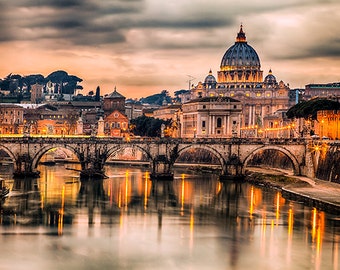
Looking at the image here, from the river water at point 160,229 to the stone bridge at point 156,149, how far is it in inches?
282

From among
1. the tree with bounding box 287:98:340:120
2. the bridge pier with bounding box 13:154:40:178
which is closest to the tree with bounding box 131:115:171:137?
the tree with bounding box 287:98:340:120

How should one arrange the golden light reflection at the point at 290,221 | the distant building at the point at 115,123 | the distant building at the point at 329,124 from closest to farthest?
the golden light reflection at the point at 290,221
the distant building at the point at 329,124
the distant building at the point at 115,123

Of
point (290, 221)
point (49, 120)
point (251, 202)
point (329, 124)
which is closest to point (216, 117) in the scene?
point (49, 120)

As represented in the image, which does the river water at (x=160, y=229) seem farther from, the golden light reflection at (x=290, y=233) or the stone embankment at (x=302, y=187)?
the stone embankment at (x=302, y=187)

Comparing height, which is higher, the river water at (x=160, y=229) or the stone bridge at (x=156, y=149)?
the stone bridge at (x=156, y=149)

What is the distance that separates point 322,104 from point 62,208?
4853 cm

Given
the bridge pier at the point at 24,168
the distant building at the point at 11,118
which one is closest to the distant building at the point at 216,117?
the distant building at the point at 11,118

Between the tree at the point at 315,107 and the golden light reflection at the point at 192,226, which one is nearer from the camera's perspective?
the golden light reflection at the point at 192,226

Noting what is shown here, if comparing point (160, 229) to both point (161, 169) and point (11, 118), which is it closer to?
point (161, 169)

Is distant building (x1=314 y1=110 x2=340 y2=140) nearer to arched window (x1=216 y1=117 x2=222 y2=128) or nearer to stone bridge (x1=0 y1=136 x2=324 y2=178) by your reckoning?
stone bridge (x1=0 y1=136 x2=324 y2=178)

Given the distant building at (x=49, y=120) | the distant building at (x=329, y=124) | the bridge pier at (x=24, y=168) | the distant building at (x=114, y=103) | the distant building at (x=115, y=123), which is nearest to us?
the bridge pier at (x=24, y=168)

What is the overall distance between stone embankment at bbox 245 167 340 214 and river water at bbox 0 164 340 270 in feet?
3.76

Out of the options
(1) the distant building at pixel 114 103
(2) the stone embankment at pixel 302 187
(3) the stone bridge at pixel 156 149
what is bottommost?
(2) the stone embankment at pixel 302 187

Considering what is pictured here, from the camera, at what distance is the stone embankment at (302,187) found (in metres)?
63.1
